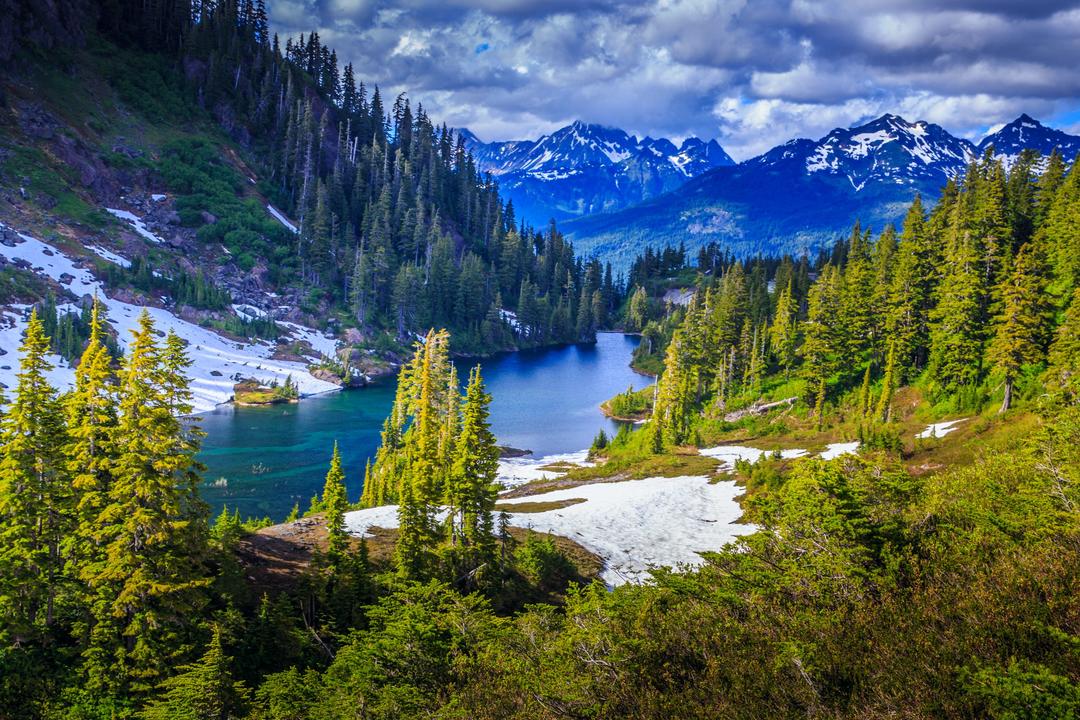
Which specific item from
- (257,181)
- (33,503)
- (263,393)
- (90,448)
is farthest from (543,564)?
(257,181)

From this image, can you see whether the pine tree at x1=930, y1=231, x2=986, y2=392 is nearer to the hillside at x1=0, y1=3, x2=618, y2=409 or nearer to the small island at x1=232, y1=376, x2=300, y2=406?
the small island at x1=232, y1=376, x2=300, y2=406

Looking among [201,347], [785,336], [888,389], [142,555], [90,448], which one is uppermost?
[785,336]

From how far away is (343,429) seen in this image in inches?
2790

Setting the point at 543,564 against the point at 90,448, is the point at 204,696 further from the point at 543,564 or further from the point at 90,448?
the point at 543,564

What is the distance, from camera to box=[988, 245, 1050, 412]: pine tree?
1639 inches

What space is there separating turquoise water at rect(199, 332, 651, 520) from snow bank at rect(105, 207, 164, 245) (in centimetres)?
4376

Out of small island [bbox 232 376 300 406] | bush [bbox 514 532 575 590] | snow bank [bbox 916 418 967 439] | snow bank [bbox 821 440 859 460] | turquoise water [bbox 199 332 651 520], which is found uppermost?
snow bank [bbox 916 418 967 439]

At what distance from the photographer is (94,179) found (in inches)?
4003

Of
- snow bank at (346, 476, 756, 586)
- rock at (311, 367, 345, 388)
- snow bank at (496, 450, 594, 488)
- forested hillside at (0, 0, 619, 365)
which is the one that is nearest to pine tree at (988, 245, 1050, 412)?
snow bank at (346, 476, 756, 586)

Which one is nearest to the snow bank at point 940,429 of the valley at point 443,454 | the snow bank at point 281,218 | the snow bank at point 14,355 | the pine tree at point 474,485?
the valley at point 443,454

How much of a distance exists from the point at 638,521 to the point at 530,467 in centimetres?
2357

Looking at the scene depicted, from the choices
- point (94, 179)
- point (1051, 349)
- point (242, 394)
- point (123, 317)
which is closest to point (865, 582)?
point (1051, 349)

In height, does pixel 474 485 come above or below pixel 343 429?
above

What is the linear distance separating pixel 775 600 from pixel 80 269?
4028 inches
